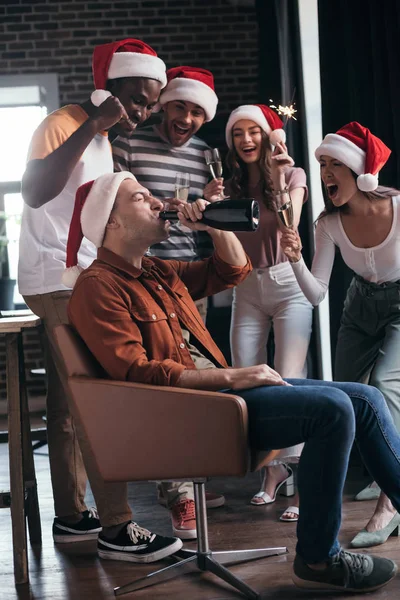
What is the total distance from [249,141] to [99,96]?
646 mm

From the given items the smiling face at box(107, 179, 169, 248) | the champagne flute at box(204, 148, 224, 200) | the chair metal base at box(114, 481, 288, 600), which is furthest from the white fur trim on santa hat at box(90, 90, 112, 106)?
the chair metal base at box(114, 481, 288, 600)

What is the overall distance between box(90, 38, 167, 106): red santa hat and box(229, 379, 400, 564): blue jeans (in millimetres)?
1227

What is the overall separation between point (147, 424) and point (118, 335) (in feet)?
0.76

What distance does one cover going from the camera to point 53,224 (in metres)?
2.57

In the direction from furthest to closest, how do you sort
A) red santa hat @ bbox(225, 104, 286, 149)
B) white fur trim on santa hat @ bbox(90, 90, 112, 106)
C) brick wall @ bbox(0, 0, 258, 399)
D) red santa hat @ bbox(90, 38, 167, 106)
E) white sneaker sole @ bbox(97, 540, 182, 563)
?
brick wall @ bbox(0, 0, 258, 399)
red santa hat @ bbox(225, 104, 286, 149)
red santa hat @ bbox(90, 38, 167, 106)
white fur trim on santa hat @ bbox(90, 90, 112, 106)
white sneaker sole @ bbox(97, 540, 182, 563)

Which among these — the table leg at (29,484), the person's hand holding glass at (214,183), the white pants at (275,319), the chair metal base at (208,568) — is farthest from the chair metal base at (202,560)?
the person's hand holding glass at (214,183)

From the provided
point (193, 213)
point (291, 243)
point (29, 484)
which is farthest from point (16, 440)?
point (291, 243)

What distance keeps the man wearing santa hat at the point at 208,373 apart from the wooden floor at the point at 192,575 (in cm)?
22

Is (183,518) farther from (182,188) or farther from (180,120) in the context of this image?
(180,120)

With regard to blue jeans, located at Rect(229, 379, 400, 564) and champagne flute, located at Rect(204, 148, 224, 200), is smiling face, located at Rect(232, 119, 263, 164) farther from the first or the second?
blue jeans, located at Rect(229, 379, 400, 564)

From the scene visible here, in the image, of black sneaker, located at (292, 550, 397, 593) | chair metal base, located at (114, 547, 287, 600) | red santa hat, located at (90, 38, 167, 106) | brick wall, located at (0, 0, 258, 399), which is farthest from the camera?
brick wall, located at (0, 0, 258, 399)

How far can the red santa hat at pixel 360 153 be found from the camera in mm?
2752

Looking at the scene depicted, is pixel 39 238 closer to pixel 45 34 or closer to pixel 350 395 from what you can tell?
pixel 350 395

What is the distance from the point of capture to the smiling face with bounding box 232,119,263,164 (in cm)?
302
